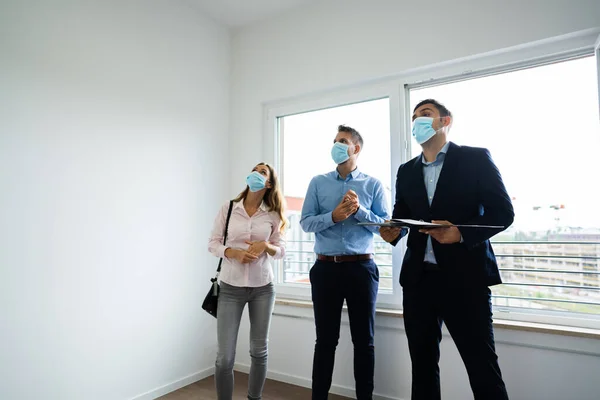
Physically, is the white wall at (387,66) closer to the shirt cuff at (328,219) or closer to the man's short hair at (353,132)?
the man's short hair at (353,132)

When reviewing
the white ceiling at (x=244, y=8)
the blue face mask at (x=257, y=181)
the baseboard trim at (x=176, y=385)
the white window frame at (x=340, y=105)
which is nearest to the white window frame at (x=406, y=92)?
the white window frame at (x=340, y=105)

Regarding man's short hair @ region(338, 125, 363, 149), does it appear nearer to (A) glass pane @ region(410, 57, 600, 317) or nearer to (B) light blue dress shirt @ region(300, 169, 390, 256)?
(B) light blue dress shirt @ region(300, 169, 390, 256)

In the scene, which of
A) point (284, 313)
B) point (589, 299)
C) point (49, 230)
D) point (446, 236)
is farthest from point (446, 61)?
point (49, 230)

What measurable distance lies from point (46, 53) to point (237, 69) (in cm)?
156

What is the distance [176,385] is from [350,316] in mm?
1458

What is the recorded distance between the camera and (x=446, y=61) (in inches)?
96.3

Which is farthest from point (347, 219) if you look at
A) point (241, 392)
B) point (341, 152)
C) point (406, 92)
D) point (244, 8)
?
point (244, 8)

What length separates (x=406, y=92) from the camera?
267 cm

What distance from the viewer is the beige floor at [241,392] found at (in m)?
2.61

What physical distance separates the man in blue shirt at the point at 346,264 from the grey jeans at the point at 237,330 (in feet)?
1.00

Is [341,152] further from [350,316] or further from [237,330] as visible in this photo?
[237,330]

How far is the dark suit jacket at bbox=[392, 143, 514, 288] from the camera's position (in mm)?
1610

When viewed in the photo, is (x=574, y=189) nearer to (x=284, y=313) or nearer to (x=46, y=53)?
(x=284, y=313)

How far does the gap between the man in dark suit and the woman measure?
74 cm
